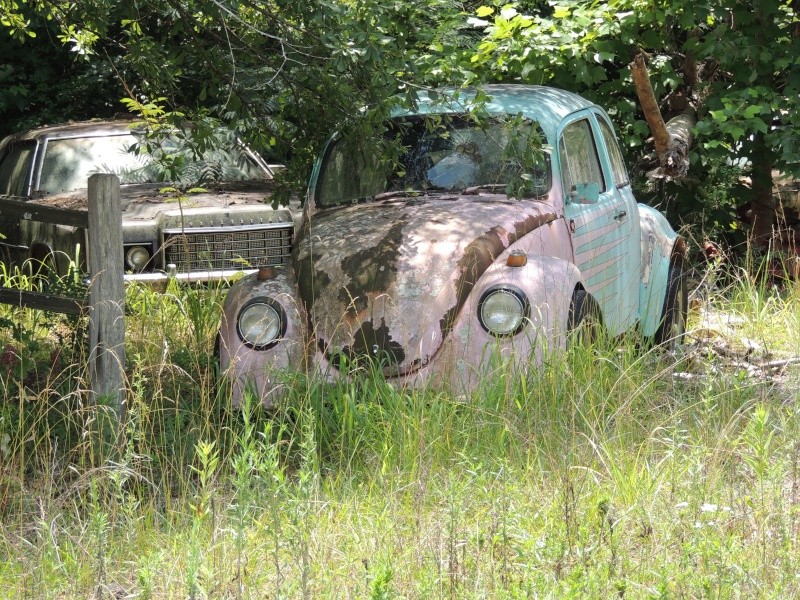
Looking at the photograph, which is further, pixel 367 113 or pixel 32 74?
pixel 32 74

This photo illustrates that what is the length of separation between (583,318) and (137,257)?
3648mm

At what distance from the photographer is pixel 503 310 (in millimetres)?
5137

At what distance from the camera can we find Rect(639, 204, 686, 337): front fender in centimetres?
706

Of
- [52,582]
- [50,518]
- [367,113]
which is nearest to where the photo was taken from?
[52,582]

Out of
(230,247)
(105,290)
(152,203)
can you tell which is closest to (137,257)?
(152,203)

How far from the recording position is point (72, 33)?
279 inches

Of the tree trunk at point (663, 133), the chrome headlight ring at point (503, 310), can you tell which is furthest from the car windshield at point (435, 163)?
the tree trunk at point (663, 133)

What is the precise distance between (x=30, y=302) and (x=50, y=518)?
1514mm

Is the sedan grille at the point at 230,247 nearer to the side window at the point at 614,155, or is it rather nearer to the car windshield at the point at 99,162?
the car windshield at the point at 99,162

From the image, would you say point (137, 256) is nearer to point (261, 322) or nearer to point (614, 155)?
point (261, 322)

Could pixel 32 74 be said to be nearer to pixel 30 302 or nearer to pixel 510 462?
pixel 30 302

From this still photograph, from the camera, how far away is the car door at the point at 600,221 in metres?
6.13

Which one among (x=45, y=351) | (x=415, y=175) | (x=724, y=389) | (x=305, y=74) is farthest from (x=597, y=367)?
(x=45, y=351)

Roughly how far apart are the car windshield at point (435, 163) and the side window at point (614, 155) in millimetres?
1151
